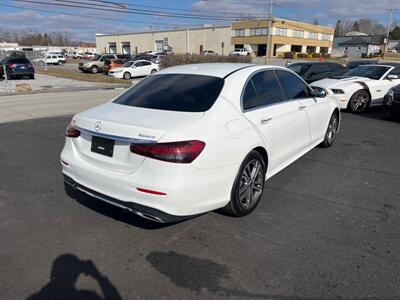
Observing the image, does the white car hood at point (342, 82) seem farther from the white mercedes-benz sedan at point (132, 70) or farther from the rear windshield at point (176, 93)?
the white mercedes-benz sedan at point (132, 70)

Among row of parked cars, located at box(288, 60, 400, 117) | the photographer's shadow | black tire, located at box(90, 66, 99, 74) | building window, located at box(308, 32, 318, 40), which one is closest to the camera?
the photographer's shadow

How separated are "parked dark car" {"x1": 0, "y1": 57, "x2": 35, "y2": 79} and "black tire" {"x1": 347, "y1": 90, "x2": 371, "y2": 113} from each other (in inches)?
887

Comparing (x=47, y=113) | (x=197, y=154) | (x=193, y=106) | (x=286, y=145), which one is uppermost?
(x=193, y=106)

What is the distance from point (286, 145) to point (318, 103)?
1440 mm

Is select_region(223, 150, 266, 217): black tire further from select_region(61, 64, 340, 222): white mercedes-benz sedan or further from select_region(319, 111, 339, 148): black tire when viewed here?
select_region(319, 111, 339, 148): black tire

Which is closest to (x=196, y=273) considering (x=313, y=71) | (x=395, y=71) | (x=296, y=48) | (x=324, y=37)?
(x=395, y=71)

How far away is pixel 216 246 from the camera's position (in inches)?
129

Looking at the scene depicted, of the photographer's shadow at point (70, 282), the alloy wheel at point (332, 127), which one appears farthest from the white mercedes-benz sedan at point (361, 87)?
the photographer's shadow at point (70, 282)

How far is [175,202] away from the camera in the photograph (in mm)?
2949

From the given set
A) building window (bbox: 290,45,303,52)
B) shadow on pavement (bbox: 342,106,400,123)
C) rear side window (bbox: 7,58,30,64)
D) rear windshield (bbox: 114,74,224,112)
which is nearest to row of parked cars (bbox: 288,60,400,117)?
shadow on pavement (bbox: 342,106,400,123)

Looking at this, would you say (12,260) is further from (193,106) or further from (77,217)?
(193,106)

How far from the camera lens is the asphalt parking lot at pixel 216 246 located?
2699 mm

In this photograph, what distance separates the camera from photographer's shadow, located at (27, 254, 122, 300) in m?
2.61

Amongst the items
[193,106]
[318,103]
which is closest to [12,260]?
[193,106]
